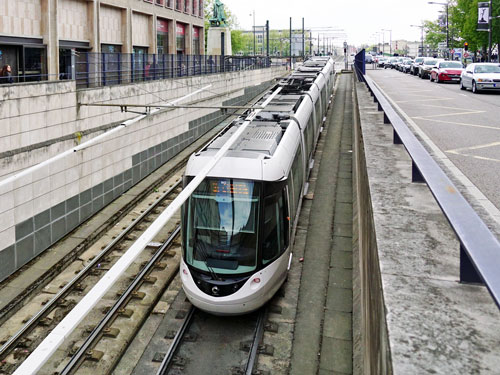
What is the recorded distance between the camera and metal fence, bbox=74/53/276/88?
16.3 m

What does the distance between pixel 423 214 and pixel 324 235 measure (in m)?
8.68

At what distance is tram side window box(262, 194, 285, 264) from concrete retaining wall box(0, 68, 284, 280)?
244 inches

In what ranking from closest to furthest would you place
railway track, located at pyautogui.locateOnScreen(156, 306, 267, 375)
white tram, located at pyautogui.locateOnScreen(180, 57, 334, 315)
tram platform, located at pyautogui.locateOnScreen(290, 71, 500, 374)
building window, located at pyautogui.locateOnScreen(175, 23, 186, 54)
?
1. tram platform, located at pyautogui.locateOnScreen(290, 71, 500, 374)
2. railway track, located at pyautogui.locateOnScreen(156, 306, 267, 375)
3. white tram, located at pyautogui.locateOnScreen(180, 57, 334, 315)
4. building window, located at pyautogui.locateOnScreen(175, 23, 186, 54)

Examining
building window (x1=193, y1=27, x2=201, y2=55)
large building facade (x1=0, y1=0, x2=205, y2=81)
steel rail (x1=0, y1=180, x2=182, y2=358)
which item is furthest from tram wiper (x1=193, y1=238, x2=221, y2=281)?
building window (x1=193, y1=27, x2=201, y2=55)

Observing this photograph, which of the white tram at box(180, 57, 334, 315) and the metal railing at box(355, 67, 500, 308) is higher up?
the metal railing at box(355, 67, 500, 308)

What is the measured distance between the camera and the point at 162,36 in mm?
35344

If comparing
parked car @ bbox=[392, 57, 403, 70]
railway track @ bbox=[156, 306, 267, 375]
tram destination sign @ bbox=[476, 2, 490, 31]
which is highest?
tram destination sign @ bbox=[476, 2, 490, 31]

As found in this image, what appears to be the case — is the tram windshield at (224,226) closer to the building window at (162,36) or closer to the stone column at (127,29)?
the stone column at (127,29)

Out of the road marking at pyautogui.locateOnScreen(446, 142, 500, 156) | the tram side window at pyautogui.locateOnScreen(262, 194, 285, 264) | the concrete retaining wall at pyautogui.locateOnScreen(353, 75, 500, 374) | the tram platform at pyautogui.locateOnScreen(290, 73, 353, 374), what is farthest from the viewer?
the road marking at pyautogui.locateOnScreen(446, 142, 500, 156)

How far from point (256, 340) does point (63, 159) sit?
27.0 ft

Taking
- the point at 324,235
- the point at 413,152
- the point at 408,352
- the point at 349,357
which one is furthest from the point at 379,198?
the point at 324,235

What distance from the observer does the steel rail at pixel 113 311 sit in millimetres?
8217

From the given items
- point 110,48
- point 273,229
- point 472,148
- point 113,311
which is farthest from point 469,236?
point 110,48

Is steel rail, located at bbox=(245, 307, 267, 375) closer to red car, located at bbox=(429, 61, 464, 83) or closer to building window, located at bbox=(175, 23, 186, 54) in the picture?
red car, located at bbox=(429, 61, 464, 83)
